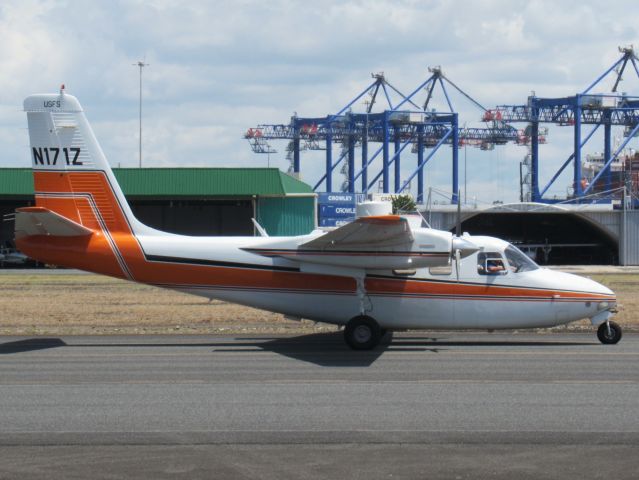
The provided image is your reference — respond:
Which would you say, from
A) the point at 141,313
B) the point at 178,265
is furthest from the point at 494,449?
the point at 141,313

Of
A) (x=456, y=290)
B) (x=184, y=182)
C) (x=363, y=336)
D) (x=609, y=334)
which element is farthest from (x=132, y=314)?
(x=184, y=182)

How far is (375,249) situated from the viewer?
18.4 metres

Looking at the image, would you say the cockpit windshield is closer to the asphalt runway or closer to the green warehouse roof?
the asphalt runway

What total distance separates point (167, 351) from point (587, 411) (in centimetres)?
912

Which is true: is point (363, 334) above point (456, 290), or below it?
below

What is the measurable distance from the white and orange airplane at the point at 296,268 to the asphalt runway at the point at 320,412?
0.81 m

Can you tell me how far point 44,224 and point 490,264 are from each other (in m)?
9.10

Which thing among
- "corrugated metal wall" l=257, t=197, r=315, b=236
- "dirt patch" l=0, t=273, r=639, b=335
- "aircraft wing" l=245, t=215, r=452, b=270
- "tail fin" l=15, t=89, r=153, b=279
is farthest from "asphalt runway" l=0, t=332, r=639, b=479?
"corrugated metal wall" l=257, t=197, r=315, b=236

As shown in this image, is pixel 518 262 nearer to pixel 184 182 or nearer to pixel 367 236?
pixel 367 236

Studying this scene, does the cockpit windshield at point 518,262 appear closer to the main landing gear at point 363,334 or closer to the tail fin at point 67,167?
the main landing gear at point 363,334

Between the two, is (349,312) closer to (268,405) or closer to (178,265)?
(178,265)

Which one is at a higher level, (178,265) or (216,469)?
(178,265)

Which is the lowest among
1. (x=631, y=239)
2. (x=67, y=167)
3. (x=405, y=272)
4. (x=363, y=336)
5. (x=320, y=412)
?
(x=320, y=412)

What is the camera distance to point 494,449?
9859 millimetres
